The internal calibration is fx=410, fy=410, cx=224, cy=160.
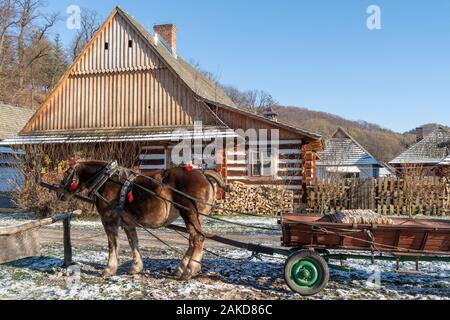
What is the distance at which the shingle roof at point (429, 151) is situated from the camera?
36875 millimetres

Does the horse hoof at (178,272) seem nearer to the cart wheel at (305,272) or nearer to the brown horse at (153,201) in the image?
the brown horse at (153,201)

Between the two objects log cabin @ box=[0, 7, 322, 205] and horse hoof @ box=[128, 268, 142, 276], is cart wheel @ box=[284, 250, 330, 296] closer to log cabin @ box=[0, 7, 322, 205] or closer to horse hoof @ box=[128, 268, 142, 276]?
horse hoof @ box=[128, 268, 142, 276]

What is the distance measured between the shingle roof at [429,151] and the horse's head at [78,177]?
34885 mm

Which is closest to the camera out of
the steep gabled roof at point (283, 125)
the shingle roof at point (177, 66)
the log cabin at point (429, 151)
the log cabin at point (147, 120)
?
the steep gabled roof at point (283, 125)

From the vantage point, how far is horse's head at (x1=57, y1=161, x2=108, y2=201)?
646 cm

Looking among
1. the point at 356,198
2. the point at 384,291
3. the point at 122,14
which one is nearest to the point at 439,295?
the point at 384,291

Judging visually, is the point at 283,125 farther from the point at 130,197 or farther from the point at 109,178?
the point at 130,197

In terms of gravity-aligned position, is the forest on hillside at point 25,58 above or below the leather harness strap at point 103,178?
above

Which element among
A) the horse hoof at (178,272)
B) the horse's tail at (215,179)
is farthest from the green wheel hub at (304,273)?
the horse hoof at (178,272)

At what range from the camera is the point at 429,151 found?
3775 cm

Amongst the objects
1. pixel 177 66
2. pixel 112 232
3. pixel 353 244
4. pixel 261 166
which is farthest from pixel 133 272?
pixel 177 66

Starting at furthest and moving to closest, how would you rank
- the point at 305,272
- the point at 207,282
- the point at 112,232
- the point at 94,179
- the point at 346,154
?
the point at 346,154, the point at 94,179, the point at 112,232, the point at 207,282, the point at 305,272

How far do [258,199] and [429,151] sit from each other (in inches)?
1088
